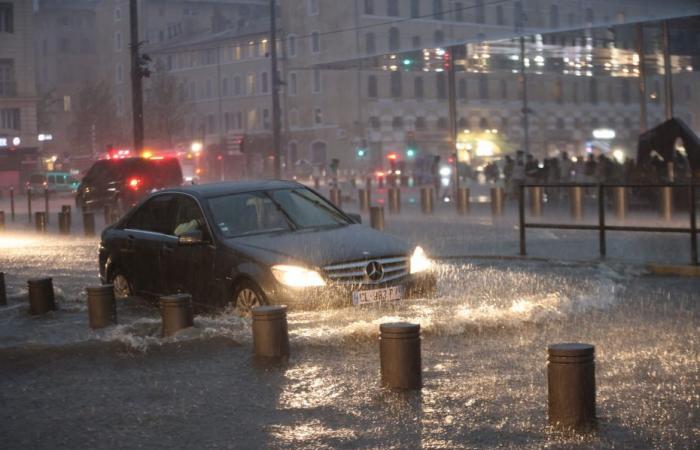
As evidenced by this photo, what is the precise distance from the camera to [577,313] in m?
12.2

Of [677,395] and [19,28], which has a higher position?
[19,28]

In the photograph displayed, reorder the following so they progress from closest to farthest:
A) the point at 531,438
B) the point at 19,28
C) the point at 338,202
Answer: the point at 531,438
the point at 338,202
the point at 19,28

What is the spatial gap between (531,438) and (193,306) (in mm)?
6127

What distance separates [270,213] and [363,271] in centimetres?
153

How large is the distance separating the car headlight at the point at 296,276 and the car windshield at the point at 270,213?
1.07 metres

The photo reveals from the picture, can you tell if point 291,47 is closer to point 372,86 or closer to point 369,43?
point 372,86

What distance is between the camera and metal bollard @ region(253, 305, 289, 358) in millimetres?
9859

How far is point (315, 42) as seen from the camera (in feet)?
317

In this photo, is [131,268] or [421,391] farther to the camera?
[131,268]

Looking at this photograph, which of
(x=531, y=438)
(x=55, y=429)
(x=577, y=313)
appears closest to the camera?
(x=531, y=438)

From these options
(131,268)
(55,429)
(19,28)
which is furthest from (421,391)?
(19,28)

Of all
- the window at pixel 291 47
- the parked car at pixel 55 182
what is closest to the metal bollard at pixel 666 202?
the parked car at pixel 55 182

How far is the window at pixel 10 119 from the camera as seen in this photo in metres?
86.2

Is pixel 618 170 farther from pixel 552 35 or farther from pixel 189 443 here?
pixel 189 443
